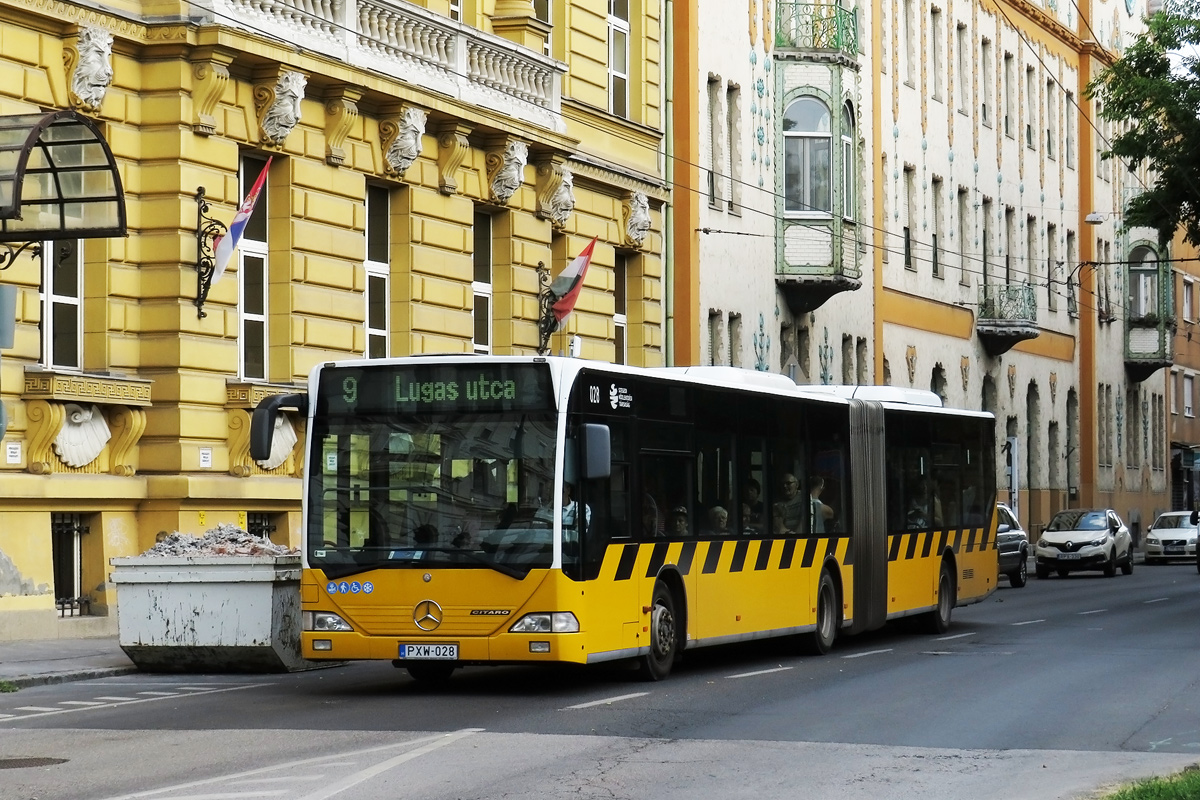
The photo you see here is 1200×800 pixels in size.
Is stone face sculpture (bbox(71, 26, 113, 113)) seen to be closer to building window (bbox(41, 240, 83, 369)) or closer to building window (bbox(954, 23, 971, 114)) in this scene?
building window (bbox(41, 240, 83, 369))

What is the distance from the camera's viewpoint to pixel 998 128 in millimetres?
61562

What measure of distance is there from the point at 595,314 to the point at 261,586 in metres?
16.3

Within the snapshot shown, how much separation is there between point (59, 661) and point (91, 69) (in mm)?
6596

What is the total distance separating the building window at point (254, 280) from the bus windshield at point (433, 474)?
880 centimetres

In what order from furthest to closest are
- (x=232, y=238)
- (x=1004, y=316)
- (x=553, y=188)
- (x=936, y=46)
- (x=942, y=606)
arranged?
(x=1004, y=316) → (x=936, y=46) → (x=553, y=188) → (x=942, y=606) → (x=232, y=238)

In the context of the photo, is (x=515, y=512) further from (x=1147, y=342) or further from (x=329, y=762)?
(x=1147, y=342)

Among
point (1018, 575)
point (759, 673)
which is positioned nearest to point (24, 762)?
point (759, 673)

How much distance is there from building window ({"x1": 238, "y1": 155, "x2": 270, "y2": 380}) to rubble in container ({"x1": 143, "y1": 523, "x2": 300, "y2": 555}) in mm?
5401

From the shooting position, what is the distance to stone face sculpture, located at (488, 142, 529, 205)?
3183cm

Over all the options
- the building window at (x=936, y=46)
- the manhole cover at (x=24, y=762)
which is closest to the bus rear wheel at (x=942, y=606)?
the manhole cover at (x=24, y=762)

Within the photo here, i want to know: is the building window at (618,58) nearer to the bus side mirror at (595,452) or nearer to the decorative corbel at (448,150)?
the decorative corbel at (448,150)

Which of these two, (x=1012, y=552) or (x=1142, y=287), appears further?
(x=1142, y=287)

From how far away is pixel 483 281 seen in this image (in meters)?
32.5

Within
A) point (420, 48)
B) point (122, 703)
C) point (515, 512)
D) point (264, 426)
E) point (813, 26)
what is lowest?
point (122, 703)
